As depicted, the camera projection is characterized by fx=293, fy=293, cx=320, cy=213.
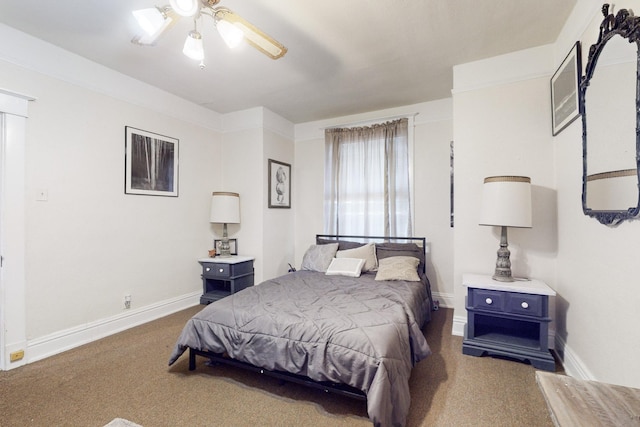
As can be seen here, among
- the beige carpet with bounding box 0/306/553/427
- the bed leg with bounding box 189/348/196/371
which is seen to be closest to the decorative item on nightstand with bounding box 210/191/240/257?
the beige carpet with bounding box 0/306/553/427

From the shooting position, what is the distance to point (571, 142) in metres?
2.19

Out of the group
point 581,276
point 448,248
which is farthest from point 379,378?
point 448,248

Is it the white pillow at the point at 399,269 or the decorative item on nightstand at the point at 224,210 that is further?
the decorative item on nightstand at the point at 224,210

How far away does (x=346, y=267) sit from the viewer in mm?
3348

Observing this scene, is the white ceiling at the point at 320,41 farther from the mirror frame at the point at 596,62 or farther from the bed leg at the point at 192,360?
the bed leg at the point at 192,360

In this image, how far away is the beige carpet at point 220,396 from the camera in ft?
5.59

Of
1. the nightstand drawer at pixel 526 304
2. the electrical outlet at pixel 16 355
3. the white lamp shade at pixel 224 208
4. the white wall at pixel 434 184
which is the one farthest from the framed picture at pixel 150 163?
the nightstand drawer at pixel 526 304

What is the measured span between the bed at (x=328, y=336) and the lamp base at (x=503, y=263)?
0.69 metres

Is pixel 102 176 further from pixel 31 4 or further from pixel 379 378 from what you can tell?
pixel 379 378

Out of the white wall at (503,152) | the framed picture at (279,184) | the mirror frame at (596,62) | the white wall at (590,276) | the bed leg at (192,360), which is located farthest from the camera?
the framed picture at (279,184)

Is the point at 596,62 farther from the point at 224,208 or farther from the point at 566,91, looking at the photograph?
the point at 224,208

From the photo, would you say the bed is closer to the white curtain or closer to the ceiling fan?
the white curtain

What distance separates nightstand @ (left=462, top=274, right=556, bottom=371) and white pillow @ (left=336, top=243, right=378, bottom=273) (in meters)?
1.09

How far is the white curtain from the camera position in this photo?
391 cm
